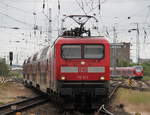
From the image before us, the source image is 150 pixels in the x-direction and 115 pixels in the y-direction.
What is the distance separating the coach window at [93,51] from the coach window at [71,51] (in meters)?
0.28

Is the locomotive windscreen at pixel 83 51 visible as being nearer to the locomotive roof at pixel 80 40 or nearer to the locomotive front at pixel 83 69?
the locomotive front at pixel 83 69

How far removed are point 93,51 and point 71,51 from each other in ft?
2.88

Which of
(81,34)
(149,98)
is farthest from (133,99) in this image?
(81,34)

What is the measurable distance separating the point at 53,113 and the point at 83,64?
2.52 meters

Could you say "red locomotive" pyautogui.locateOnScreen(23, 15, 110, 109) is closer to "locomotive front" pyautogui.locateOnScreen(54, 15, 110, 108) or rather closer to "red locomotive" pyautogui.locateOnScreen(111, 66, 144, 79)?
"locomotive front" pyautogui.locateOnScreen(54, 15, 110, 108)

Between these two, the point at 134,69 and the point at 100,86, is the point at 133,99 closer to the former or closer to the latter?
the point at 100,86

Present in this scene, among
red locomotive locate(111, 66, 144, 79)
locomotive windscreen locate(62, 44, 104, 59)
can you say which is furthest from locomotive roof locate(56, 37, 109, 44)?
red locomotive locate(111, 66, 144, 79)

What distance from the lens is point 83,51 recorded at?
1602cm

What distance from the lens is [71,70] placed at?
15.8m

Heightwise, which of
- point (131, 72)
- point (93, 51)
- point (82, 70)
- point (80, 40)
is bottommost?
point (131, 72)

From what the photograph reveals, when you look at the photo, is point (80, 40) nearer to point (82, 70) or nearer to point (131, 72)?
point (82, 70)

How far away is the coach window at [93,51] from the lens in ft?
52.3

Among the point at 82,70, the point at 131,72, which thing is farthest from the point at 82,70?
the point at 131,72

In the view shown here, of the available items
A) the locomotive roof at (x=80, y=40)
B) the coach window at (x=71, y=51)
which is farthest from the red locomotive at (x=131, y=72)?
the coach window at (x=71, y=51)
